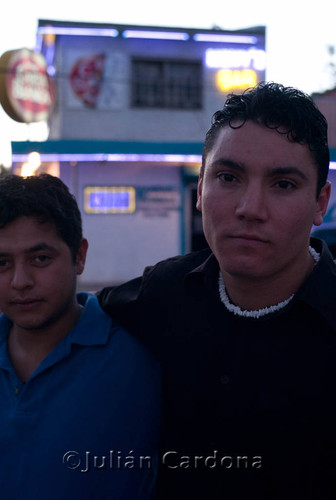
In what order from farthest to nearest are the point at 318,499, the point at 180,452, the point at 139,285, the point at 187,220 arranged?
1. the point at 187,220
2. the point at 139,285
3. the point at 180,452
4. the point at 318,499

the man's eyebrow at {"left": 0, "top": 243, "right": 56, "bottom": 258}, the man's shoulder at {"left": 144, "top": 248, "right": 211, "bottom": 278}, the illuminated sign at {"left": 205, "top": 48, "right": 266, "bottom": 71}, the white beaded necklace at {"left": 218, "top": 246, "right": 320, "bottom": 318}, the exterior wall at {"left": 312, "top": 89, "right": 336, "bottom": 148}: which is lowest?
the white beaded necklace at {"left": 218, "top": 246, "right": 320, "bottom": 318}

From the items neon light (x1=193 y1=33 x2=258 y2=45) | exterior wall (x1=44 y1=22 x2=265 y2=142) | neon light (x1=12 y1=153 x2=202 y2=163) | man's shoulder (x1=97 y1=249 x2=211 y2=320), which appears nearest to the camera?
man's shoulder (x1=97 y1=249 x2=211 y2=320)

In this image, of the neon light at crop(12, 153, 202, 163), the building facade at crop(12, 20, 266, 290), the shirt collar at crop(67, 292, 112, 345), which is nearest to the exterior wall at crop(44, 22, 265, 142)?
the building facade at crop(12, 20, 266, 290)

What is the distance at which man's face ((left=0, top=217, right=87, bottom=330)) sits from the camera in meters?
2.14

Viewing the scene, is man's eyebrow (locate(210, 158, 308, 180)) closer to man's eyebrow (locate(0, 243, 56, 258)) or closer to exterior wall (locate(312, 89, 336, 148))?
man's eyebrow (locate(0, 243, 56, 258))

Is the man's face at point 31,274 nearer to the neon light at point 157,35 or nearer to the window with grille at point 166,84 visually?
the window with grille at point 166,84

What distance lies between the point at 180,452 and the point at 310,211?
40.6 inches

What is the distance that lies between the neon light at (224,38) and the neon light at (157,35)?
391 mm

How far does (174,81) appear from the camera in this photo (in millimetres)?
15422

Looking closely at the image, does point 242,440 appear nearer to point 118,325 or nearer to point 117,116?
point 118,325

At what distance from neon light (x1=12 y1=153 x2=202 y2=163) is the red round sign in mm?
1011

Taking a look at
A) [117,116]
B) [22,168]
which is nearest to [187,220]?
[117,116]

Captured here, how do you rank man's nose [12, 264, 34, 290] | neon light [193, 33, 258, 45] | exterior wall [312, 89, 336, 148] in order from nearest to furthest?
man's nose [12, 264, 34, 290], neon light [193, 33, 258, 45], exterior wall [312, 89, 336, 148]

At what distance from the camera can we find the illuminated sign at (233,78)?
15.5 metres
